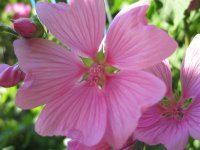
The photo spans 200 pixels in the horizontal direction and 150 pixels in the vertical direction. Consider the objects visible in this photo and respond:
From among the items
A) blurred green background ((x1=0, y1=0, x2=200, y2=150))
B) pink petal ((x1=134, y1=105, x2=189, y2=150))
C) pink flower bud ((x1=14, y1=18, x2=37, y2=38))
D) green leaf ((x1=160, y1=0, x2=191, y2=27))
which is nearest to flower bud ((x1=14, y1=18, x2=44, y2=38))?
pink flower bud ((x1=14, y1=18, x2=37, y2=38))

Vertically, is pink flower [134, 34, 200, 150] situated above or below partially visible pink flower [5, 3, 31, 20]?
above

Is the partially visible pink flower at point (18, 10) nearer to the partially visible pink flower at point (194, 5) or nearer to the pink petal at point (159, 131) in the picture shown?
the partially visible pink flower at point (194, 5)

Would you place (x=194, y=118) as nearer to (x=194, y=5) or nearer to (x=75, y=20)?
(x=75, y=20)

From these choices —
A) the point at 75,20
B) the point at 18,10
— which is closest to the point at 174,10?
the point at 75,20

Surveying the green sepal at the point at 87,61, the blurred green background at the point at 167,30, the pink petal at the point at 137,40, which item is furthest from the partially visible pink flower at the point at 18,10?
the pink petal at the point at 137,40

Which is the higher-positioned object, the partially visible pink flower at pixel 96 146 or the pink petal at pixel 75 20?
the pink petal at pixel 75 20

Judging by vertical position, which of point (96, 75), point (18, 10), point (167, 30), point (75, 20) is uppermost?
point (75, 20)

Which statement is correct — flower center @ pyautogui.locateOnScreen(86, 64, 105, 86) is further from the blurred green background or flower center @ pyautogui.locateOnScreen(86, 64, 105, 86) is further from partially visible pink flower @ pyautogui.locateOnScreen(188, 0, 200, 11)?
partially visible pink flower @ pyautogui.locateOnScreen(188, 0, 200, 11)
